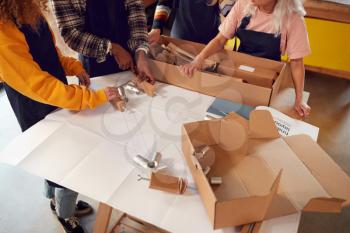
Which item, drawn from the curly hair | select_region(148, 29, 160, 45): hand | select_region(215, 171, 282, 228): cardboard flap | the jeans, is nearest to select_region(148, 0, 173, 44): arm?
select_region(148, 29, 160, 45): hand

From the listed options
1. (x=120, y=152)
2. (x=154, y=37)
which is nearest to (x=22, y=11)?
(x=120, y=152)

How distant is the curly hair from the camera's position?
0.91 meters

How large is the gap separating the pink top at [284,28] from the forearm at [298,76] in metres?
0.03

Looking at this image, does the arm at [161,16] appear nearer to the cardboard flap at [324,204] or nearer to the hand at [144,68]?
the hand at [144,68]

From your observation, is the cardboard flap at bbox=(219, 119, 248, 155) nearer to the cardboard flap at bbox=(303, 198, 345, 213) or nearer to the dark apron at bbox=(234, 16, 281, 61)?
the cardboard flap at bbox=(303, 198, 345, 213)

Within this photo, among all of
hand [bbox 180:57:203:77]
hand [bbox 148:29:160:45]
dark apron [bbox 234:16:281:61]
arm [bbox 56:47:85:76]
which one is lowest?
arm [bbox 56:47:85:76]

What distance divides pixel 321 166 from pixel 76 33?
1009 mm

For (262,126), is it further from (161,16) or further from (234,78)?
(161,16)

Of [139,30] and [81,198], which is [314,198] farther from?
[81,198]

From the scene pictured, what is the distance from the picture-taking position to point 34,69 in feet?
3.15

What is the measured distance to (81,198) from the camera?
1.65 meters

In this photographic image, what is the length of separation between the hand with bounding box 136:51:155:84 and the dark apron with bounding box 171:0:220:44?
18.1 inches

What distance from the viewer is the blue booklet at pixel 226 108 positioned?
1.15 m

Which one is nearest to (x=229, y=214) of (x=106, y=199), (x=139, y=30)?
(x=106, y=199)
